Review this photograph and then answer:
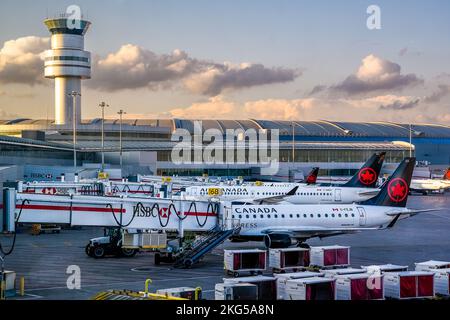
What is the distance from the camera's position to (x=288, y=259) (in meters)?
46.0

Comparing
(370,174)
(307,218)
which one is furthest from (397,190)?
(370,174)

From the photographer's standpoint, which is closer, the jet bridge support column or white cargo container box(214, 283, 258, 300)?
white cargo container box(214, 283, 258, 300)

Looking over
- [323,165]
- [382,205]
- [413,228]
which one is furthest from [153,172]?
[382,205]

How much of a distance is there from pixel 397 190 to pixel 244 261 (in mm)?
24349

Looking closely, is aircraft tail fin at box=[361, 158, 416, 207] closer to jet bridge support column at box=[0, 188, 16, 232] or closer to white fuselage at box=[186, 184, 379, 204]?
white fuselage at box=[186, 184, 379, 204]

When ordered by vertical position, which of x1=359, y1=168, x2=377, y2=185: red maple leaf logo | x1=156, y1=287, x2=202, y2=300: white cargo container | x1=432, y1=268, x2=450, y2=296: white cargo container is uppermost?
x1=359, y1=168, x2=377, y2=185: red maple leaf logo

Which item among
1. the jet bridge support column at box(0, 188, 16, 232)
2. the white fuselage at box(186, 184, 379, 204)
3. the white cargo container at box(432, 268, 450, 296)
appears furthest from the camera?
the white fuselage at box(186, 184, 379, 204)

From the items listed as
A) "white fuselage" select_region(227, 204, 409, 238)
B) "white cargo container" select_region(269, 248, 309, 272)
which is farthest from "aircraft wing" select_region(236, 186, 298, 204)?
"white cargo container" select_region(269, 248, 309, 272)

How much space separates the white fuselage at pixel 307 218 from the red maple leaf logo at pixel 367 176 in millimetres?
36472

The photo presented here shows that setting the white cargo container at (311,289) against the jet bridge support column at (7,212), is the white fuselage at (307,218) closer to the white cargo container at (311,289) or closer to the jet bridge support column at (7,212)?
the white cargo container at (311,289)

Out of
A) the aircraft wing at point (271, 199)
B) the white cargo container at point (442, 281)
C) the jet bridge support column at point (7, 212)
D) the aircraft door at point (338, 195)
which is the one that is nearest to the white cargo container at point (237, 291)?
the white cargo container at point (442, 281)

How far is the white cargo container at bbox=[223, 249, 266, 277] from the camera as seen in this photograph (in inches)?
1780

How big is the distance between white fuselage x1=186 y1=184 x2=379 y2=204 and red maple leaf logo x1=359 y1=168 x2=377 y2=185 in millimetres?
1099

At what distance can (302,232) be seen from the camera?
5766cm
